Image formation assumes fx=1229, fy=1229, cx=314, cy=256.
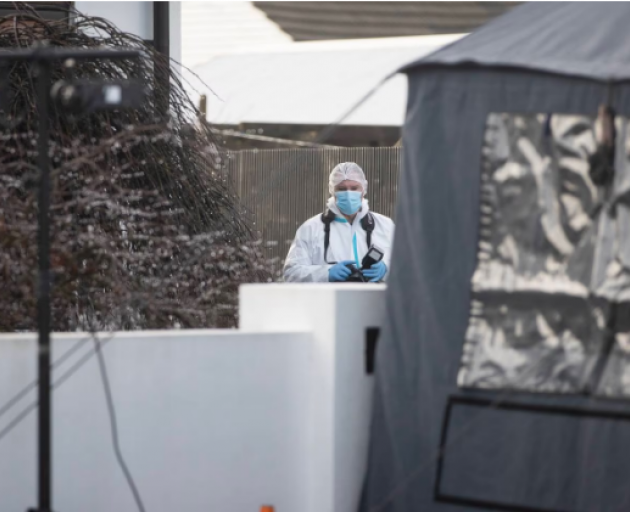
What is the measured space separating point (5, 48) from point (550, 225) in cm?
336

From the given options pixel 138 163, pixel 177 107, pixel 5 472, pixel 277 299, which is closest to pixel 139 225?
pixel 138 163

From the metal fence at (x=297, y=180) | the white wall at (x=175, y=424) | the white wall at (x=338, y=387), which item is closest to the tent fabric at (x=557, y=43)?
the white wall at (x=338, y=387)

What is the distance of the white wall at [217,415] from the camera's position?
418 centimetres

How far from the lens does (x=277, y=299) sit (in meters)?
4.65

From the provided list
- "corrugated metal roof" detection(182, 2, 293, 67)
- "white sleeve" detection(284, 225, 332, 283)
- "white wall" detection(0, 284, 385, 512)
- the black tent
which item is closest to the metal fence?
"white sleeve" detection(284, 225, 332, 283)

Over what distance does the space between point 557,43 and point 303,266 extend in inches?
101

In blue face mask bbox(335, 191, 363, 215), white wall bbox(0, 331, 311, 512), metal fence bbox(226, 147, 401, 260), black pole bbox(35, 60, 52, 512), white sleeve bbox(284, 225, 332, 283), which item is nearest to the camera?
black pole bbox(35, 60, 52, 512)

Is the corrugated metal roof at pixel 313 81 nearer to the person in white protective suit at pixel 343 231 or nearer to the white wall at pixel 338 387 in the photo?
the person in white protective suit at pixel 343 231

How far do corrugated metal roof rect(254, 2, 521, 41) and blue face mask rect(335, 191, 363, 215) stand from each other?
1402 centimetres

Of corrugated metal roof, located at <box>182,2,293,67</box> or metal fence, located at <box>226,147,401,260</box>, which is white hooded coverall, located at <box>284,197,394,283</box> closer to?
metal fence, located at <box>226,147,401,260</box>

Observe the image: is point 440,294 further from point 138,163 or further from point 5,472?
point 138,163

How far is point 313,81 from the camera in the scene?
60.0 feet

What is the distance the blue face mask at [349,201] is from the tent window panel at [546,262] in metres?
2.49

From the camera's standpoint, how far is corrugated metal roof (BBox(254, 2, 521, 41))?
818 inches
